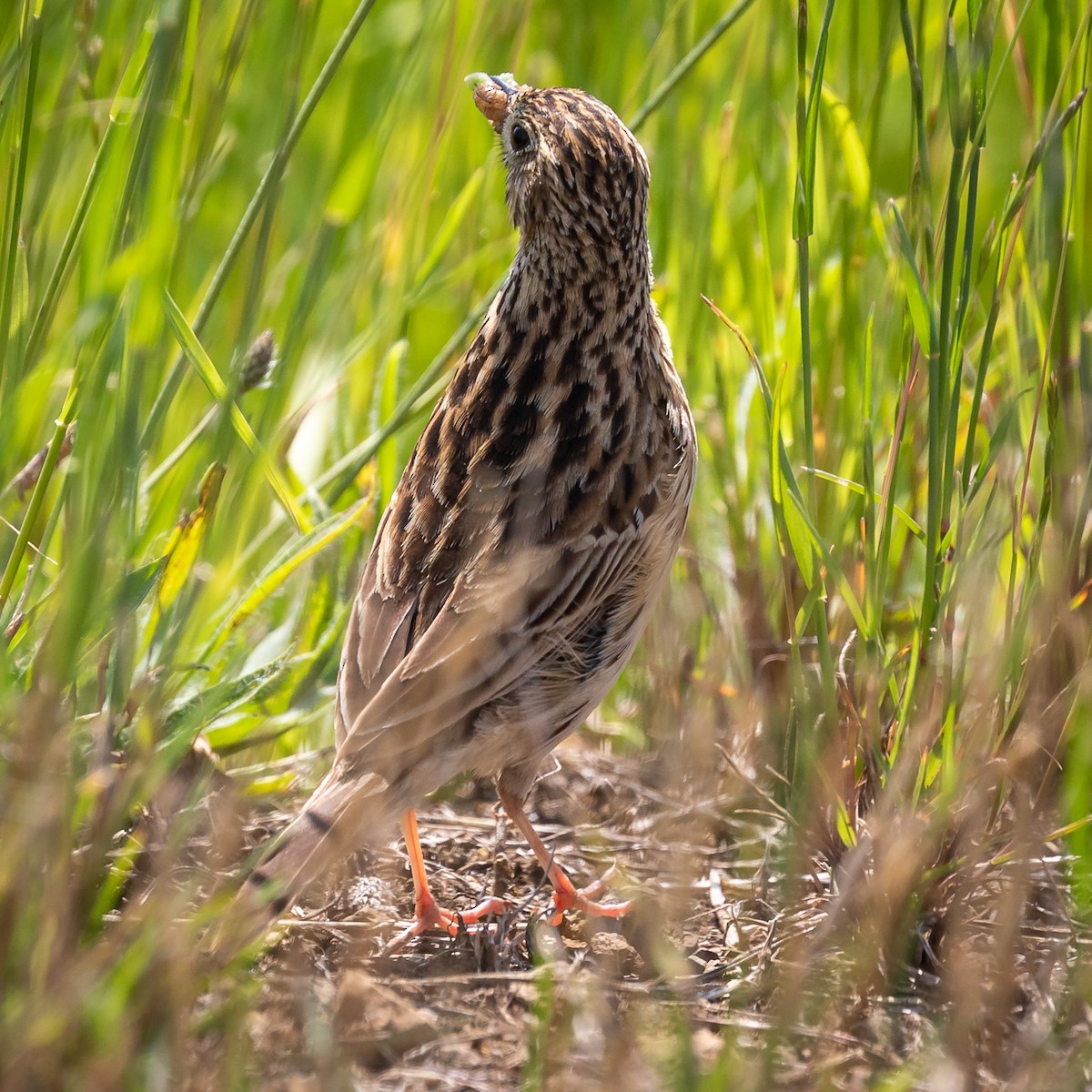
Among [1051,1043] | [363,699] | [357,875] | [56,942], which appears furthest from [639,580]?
[56,942]

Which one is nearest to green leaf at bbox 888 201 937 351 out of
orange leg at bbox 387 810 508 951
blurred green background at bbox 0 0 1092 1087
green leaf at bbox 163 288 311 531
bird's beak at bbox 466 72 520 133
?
blurred green background at bbox 0 0 1092 1087

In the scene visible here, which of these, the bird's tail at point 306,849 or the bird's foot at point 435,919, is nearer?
the bird's tail at point 306,849

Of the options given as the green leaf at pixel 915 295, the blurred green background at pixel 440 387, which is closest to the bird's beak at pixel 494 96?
the blurred green background at pixel 440 387

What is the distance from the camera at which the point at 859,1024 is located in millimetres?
2871

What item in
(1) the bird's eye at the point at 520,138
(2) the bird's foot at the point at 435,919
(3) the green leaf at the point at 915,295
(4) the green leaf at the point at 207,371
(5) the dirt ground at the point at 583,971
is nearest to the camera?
(5) the dirt ground at the point at 583,971

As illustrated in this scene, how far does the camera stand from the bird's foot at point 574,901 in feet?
11.7

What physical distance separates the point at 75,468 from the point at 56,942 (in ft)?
2.64

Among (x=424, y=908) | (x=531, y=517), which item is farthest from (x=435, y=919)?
(x=531, y=517)

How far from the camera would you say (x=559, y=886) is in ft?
11.9

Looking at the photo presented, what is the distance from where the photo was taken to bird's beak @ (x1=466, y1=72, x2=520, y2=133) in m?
4.03

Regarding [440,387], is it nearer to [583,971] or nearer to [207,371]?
[207,371]

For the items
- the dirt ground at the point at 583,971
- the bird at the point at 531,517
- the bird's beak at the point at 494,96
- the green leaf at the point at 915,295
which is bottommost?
the dirt ground at the point at 583,971

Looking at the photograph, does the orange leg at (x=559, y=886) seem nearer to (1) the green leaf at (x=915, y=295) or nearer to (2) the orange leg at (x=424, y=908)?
(2) the orange leg at (x=424, y=908)

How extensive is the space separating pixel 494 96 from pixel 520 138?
23 centimetres
